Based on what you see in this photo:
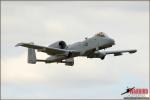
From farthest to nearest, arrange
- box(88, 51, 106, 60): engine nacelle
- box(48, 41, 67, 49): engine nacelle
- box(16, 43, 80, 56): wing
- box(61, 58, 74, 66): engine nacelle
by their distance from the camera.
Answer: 1. box(48, 41, 67, 49): engine nacelle
2. box(61, 58, 74, 66): engine nacelle
3. box(88, 51, 106, 60): engine nacelle
4. box(16, 43, 80, 56): wing

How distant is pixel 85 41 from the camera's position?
634 feet

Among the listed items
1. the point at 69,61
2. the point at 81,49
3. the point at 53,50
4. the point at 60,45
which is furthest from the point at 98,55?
the point at 60,45

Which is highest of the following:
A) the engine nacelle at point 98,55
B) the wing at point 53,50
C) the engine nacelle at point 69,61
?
the wing at point 53,50

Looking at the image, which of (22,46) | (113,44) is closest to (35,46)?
(22,46)

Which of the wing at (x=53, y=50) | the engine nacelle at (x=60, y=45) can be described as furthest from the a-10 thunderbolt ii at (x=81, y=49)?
the engine nacelle at (x=60, y=45)

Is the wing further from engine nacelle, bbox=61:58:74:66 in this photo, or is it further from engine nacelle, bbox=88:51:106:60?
engine nacelle, bbox=61:58:74:66

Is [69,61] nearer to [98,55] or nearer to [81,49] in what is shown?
[81,49]

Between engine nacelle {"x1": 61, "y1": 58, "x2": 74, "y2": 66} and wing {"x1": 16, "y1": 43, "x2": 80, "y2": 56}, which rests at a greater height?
wing {"x1": 16, "y1": 43, "x2": 80, "y2": 56}

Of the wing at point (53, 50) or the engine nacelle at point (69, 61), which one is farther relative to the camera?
the engine nacelle at point (69, 61)

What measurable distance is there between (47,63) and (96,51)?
12693mm

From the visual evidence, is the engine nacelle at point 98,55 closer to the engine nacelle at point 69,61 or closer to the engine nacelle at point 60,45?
the engine nacelle at point 69,61

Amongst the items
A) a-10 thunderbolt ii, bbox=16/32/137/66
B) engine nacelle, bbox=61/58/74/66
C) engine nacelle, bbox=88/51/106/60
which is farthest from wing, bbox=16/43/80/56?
engine nacelle, bbox=61/58/74/66

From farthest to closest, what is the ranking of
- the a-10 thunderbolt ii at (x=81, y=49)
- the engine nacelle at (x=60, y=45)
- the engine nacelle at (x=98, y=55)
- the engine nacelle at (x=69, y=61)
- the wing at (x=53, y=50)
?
the engine nacelle at (x=60, y=45) < the engine nacelle at (x=69, y=61) < the engine nacelle at (x=98, y=55) < the wing at (x=53, y=50) < the a-10 thunderbolt ii at (x=81, y=49)

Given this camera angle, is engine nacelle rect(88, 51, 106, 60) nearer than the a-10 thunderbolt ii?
No
